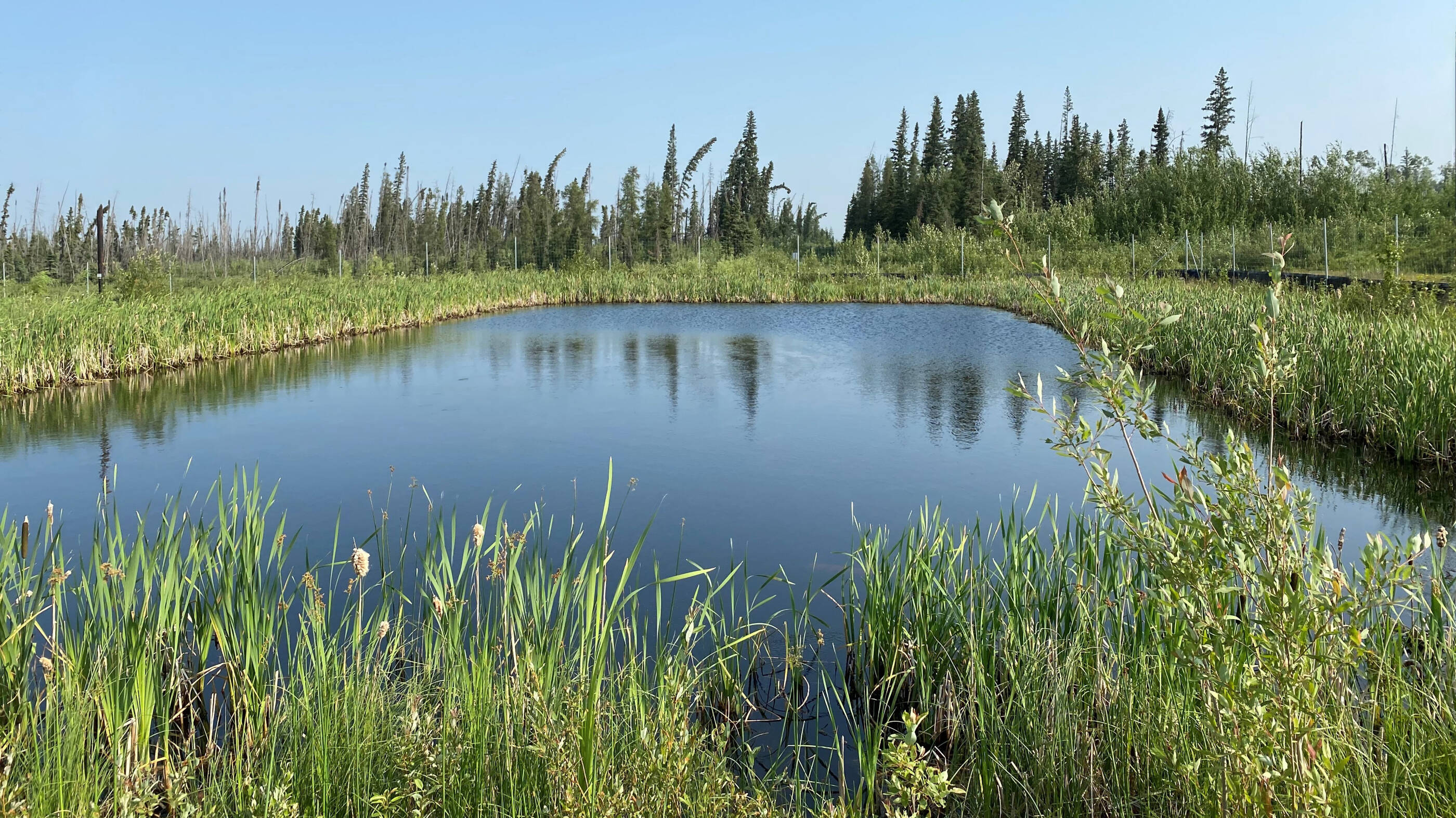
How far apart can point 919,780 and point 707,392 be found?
28.3ft

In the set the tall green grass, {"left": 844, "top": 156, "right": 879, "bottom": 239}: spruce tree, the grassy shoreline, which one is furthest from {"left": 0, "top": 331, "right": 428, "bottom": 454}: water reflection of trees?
{"left": 844, "top": 156, "right": 879, "bottom": 239}: spruce tree

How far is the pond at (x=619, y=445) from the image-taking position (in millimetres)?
5496

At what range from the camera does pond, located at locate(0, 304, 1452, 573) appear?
5.50m

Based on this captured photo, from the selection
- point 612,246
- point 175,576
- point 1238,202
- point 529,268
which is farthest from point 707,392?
point 612,246

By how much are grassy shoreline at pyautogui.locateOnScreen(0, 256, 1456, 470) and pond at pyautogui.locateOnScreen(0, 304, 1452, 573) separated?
0.40 meters

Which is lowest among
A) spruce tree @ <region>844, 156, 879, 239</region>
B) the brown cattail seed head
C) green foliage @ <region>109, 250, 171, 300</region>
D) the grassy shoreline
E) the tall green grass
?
the tall green grass

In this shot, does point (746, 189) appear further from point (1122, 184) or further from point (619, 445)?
point (619, 445)

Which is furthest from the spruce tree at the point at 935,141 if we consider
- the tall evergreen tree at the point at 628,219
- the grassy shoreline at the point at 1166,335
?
the grassy shoreline at the point at 1166,335

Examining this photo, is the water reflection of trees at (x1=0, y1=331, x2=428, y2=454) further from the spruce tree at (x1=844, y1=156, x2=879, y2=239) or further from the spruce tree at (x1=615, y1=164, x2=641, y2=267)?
the spruce tree at (x1=844, y1=156, x2=879, y2=239)

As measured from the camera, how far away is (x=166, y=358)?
39.2 feet

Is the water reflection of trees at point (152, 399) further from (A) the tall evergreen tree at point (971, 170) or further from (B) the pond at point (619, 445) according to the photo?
(A) the tall evergreen tree at point (971, 170)

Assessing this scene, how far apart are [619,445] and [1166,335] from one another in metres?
6.96

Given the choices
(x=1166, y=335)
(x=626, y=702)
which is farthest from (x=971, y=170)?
(x=626, y=702)

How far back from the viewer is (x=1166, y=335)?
36.6 ft
